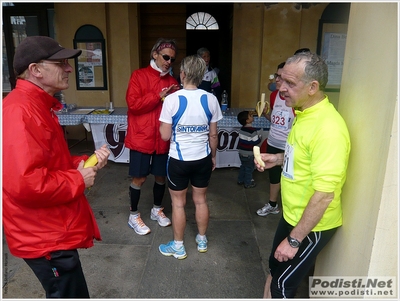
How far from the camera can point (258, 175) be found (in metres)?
5.53

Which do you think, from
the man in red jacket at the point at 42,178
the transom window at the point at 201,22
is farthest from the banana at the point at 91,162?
A: the transom window at the point at 201,22

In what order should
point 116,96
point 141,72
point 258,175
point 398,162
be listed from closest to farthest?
point 398,162 < point 141,72 < point 258,175 < point 116,96

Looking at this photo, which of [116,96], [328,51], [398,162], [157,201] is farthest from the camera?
[116,96]

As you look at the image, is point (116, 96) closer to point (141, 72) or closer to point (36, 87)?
point (141, 72)

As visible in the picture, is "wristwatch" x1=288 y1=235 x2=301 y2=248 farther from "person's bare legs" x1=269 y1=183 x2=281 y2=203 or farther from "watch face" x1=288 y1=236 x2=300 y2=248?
"person's bare legs" x1=269 y1=183 x2=281 y2=203

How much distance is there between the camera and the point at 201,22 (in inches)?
336

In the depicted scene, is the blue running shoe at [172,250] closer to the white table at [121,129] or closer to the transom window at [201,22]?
the white table at [121,129]

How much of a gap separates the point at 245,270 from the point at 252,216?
3.65ft

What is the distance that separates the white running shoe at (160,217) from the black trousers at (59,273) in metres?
1.83

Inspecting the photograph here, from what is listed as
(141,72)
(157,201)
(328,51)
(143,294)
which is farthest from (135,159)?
(328,51)

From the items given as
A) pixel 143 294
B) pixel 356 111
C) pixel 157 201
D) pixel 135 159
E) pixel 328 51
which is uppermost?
pixel 328 51

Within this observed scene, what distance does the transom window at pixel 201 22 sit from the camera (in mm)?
8284

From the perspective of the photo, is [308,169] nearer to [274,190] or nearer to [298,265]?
[298,265]

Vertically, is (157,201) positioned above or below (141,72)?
below
